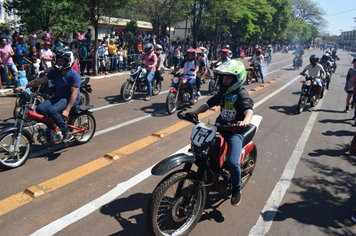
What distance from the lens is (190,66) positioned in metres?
9.79

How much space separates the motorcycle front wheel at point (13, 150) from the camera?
491cm

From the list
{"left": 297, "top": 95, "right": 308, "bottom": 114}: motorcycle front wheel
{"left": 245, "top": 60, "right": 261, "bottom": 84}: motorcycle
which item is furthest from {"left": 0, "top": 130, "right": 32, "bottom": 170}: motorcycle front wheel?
{"left": 245, "top": 60, "right": 261, "bottom": 84}: motorcycle

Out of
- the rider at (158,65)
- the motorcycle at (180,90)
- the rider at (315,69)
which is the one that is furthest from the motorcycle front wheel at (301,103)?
the rider at (158,65)

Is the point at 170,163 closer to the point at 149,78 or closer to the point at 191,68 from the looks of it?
the point at 191,68

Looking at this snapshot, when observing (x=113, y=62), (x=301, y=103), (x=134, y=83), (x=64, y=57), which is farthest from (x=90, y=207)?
(x=113, y=62)

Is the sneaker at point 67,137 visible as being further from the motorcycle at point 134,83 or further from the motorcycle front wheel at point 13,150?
the motorcycle at point 134,83

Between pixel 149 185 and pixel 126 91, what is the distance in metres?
6.09

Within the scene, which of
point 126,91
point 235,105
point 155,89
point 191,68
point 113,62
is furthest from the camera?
point 113,62

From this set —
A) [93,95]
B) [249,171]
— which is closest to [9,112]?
[93,95]

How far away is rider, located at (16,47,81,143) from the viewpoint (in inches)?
215

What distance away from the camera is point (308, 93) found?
10391 mm

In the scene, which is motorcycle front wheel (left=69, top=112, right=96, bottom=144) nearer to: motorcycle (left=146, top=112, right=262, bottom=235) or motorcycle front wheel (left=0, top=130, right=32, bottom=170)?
motorcycle front wheel (left=0, top=130, right=32, bottom=170)

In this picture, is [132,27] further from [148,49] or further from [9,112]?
[9,112]

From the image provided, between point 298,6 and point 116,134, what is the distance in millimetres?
95920
